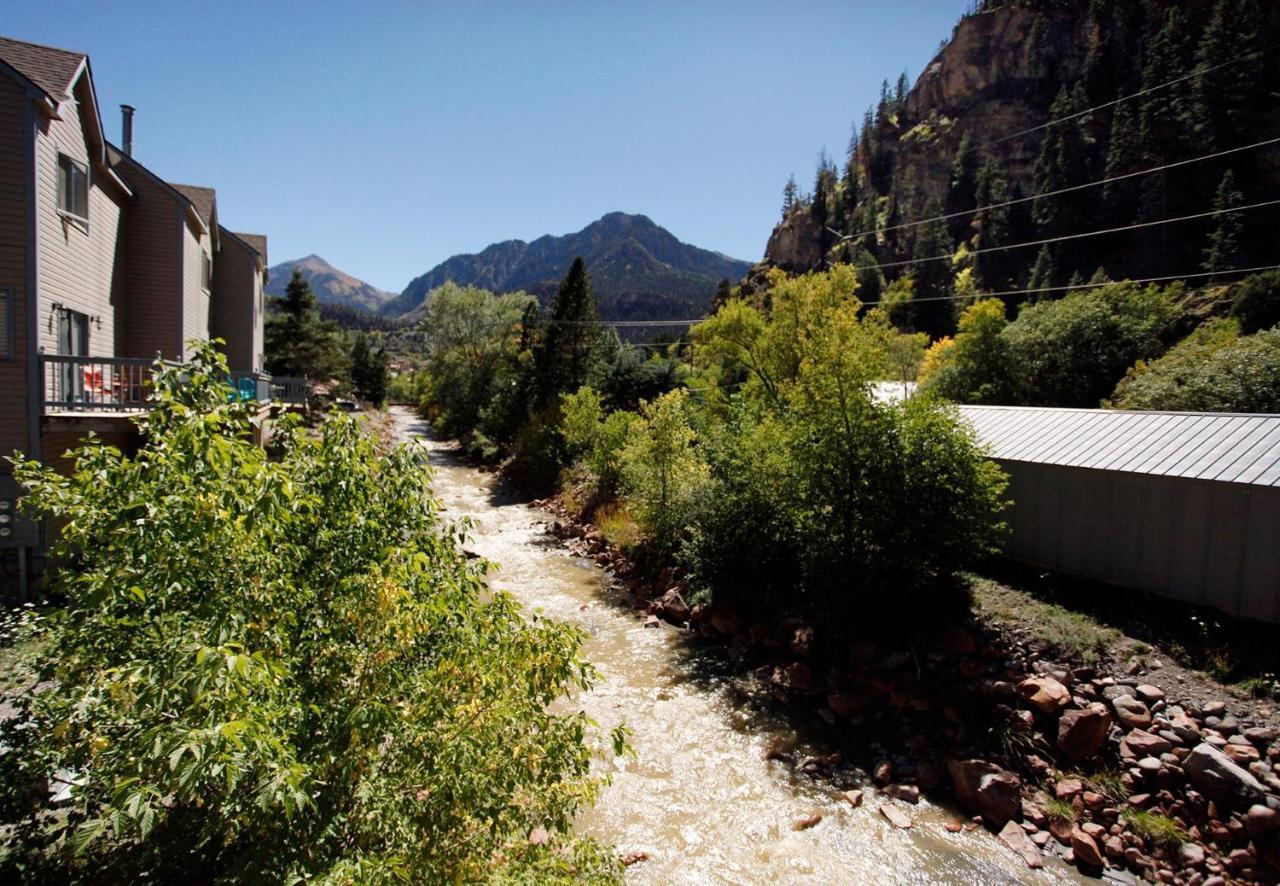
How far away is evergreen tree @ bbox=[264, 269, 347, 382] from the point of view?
37344 millimetres

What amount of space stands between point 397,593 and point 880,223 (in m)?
121

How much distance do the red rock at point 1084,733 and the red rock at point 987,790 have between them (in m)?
0.87

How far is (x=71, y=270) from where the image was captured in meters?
13.1

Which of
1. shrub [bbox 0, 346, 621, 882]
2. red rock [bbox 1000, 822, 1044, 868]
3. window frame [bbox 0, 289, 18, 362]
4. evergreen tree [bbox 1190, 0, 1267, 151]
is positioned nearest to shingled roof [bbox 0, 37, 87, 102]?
window frame [bbox 0, 289, 18, 362]

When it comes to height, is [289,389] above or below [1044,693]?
above

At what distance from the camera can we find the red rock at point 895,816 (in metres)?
8.25

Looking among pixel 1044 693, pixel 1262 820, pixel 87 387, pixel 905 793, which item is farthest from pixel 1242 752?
pixel 87 387

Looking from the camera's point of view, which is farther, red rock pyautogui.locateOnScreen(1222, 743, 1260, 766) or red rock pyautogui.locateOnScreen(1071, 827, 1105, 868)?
red rock pyautogui.locateOnScreen(1222, 743, 1260, 766)

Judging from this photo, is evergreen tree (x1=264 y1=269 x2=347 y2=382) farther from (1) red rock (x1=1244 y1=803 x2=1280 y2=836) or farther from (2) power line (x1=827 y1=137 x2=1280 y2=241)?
(2) power line (x1=827 y1=137 x2=1280 y2=241)

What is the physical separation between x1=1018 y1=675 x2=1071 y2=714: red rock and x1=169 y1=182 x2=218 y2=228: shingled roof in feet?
85.0

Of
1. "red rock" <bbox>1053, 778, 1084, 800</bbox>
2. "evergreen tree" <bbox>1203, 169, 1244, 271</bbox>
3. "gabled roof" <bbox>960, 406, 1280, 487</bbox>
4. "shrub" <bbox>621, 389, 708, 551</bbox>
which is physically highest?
"evergreen tree" <bbox>1203, 169, 1244, 271</bbox>

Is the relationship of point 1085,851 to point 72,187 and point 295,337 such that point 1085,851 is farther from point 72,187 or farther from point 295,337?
point 295,337

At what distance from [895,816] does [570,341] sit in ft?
102

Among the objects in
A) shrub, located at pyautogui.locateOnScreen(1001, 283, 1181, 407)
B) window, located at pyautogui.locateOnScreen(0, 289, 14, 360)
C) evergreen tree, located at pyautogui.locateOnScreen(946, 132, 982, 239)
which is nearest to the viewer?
window, located at pyautogui.locateOnScreen(0, 289, 14, 360)
